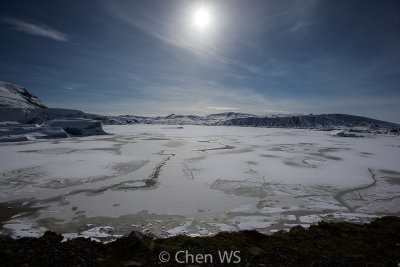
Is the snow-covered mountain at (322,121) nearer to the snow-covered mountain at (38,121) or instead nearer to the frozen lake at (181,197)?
the snow-covered mountain at (38,121)

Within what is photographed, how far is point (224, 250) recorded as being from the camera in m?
3.09

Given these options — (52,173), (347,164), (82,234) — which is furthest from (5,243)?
(347,164)

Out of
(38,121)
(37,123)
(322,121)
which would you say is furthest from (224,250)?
(322,121)

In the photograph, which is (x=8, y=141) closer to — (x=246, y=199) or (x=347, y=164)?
(x=246, y=199)

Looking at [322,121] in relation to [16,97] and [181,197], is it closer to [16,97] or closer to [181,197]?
[181,197]

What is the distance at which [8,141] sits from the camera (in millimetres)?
19156

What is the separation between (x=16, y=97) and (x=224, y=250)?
62.5 meters

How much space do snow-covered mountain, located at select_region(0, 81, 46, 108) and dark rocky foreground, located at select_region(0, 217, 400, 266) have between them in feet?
169

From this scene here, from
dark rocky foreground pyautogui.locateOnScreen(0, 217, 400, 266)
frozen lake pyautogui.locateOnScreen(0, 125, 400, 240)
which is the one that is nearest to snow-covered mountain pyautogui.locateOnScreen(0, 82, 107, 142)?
frozen lake pyautogui.locateOnScreen(0, 125, 400, 240)

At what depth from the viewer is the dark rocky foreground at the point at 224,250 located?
2719 mm

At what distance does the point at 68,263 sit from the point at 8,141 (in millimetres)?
23800

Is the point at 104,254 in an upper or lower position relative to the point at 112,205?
upper

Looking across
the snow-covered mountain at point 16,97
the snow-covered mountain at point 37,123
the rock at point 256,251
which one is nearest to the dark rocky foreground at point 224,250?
the rock at point 256,251

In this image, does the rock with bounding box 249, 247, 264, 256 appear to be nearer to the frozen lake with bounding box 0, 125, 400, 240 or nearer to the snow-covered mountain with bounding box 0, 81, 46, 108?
the frozen lake with bounding box 0, 125, 400, 240
